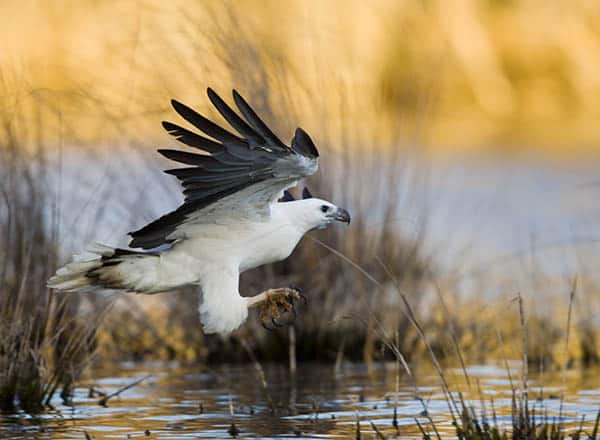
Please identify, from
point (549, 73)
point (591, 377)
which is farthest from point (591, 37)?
point (591, 377)

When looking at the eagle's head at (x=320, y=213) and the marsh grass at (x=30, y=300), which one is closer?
the marsh grass at (x=30, y=300)

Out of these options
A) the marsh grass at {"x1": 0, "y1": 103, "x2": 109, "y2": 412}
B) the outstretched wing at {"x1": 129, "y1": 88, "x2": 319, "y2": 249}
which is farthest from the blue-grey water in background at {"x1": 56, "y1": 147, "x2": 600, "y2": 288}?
the outstretched wing at {"x1": 129, "y1": 88, "x2": 319, "y2": 249}

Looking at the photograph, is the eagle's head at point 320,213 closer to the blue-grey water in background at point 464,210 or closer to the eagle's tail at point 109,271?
the blue-grey water in background at point 464,210

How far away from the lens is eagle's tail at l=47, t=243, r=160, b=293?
795 centimetres

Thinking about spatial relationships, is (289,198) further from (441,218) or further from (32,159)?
(441,218)

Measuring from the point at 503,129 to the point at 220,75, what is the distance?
19821 millimetres

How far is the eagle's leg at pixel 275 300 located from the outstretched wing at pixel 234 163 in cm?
56

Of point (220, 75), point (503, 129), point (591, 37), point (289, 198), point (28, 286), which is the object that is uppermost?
point (591, 37)

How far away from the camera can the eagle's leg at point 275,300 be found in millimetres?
8055

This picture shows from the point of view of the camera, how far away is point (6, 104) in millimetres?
8781

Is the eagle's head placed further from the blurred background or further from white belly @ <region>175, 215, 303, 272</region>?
the blurred background

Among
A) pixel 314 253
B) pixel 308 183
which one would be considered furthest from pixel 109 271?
pixel 314 253

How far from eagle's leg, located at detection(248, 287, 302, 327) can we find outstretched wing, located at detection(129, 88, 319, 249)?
0.56 meters

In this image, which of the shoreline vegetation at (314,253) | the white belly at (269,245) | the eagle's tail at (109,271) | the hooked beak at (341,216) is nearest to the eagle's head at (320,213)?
the hooked beak at (341,216)
